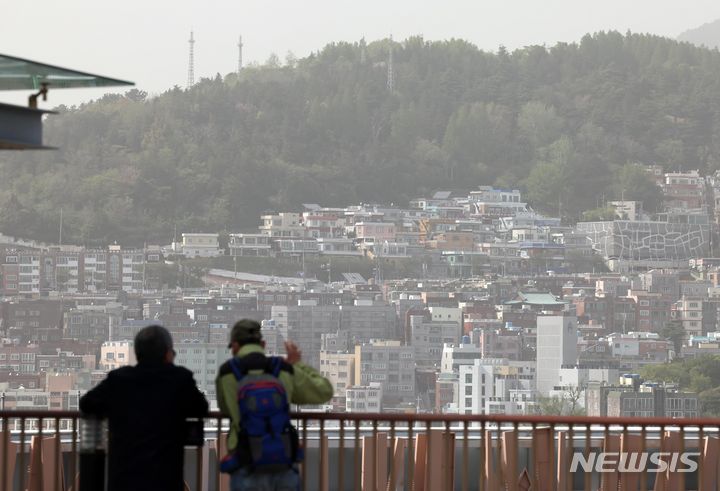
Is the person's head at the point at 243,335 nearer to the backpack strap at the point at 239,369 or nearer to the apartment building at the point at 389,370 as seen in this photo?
the backpack strap at the point at 239,369

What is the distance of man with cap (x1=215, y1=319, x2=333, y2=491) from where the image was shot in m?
3.58

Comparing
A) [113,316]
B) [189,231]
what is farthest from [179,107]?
[113,316]

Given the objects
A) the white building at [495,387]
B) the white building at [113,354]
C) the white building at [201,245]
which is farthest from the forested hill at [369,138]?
the white building at [495,387]

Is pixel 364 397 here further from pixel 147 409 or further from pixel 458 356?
pixel 147 409

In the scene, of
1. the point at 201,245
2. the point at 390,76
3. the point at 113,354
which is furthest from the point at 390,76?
the point at 113,354

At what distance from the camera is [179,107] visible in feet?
293

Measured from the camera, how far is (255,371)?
358cm

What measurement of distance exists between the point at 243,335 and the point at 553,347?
2769 inches

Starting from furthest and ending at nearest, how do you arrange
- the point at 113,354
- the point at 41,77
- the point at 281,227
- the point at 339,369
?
the point at 281,227, the point at 339,369, the point at 113,354, the point at 41,77

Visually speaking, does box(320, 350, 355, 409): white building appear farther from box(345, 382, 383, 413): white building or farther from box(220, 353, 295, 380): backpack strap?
box(220, 353, 295, 380): backpack strap

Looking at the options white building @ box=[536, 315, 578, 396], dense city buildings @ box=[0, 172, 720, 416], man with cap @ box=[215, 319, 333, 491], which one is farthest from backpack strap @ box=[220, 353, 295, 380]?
white building @ box=[536, 315, 578, 396]

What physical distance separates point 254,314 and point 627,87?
32.3 metres

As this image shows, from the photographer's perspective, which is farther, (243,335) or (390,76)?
(390,76)

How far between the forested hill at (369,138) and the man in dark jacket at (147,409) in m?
78.0
